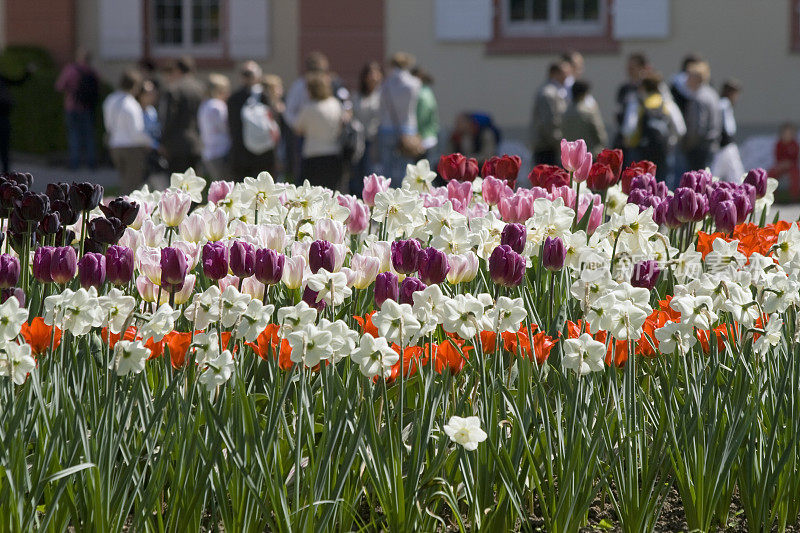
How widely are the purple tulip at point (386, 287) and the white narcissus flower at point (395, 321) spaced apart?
28 centimetres

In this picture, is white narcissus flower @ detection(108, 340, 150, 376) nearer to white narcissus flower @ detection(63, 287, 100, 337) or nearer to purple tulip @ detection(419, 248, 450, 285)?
white narcissus flower @ detection(63, 287, 100, 337)

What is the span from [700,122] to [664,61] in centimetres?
552

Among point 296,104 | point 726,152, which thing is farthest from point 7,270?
A: point 726,152

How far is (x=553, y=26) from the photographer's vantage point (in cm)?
1661

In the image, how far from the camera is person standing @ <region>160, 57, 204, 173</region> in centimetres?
1034

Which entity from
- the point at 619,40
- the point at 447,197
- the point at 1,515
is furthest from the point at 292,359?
the point at 619,40

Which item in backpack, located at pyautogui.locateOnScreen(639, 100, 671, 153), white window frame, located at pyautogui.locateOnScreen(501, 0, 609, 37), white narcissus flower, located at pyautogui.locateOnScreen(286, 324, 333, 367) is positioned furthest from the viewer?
white window frame, located at pyautogui.locateOnScreen(501, 0, 609, 37)

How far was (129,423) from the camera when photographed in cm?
253

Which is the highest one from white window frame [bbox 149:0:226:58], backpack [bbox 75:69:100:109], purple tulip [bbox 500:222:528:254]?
white window frame [bbox 149:0:226:58]

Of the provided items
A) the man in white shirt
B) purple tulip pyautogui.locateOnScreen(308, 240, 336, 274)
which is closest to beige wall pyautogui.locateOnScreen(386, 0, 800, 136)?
the man in white shirt

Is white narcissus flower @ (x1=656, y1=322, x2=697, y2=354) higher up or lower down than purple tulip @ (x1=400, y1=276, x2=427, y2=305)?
lower down

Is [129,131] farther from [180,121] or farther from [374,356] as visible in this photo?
[374,356]

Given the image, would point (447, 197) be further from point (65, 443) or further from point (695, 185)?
point (65, 443)

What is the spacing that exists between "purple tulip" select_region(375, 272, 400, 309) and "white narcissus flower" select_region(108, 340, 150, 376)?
56 centimetres
